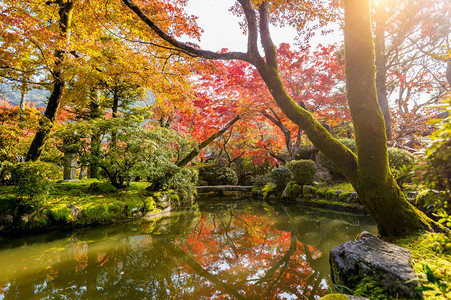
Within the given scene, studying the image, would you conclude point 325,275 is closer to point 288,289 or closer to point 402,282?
point 288,289

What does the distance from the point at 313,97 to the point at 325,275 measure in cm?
723

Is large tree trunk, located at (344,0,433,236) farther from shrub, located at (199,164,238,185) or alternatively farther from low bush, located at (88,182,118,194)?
shrub, located at (199,164,238,185)

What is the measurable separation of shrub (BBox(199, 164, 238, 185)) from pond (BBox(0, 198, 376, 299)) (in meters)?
7.48

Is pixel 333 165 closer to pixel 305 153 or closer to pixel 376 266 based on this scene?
pixel 305 153

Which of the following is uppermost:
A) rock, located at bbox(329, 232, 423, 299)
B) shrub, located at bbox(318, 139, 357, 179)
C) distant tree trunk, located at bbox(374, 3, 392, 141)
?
distant tree trunk, located at bbox(374, 3, 392, 141)

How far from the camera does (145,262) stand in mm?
3316

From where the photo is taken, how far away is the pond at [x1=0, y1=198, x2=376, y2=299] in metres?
2.50

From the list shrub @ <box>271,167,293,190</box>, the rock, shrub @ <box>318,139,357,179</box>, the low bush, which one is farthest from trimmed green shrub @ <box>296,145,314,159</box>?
the rock

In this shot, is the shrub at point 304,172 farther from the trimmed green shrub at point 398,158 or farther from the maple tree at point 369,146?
the maple tree at point 369,146

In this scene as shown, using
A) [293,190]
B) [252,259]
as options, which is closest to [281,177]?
[293,190]

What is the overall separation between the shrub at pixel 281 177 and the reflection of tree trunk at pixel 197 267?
23.5 feet

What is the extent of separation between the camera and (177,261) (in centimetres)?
336

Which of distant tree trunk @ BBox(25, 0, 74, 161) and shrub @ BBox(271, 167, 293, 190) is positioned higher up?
distant tree trunk @ BBox(25, 0, 74, 161)

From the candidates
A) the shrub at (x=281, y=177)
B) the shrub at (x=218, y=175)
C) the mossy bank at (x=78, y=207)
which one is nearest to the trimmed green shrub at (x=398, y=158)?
the shrub at (x=281, y=177)
